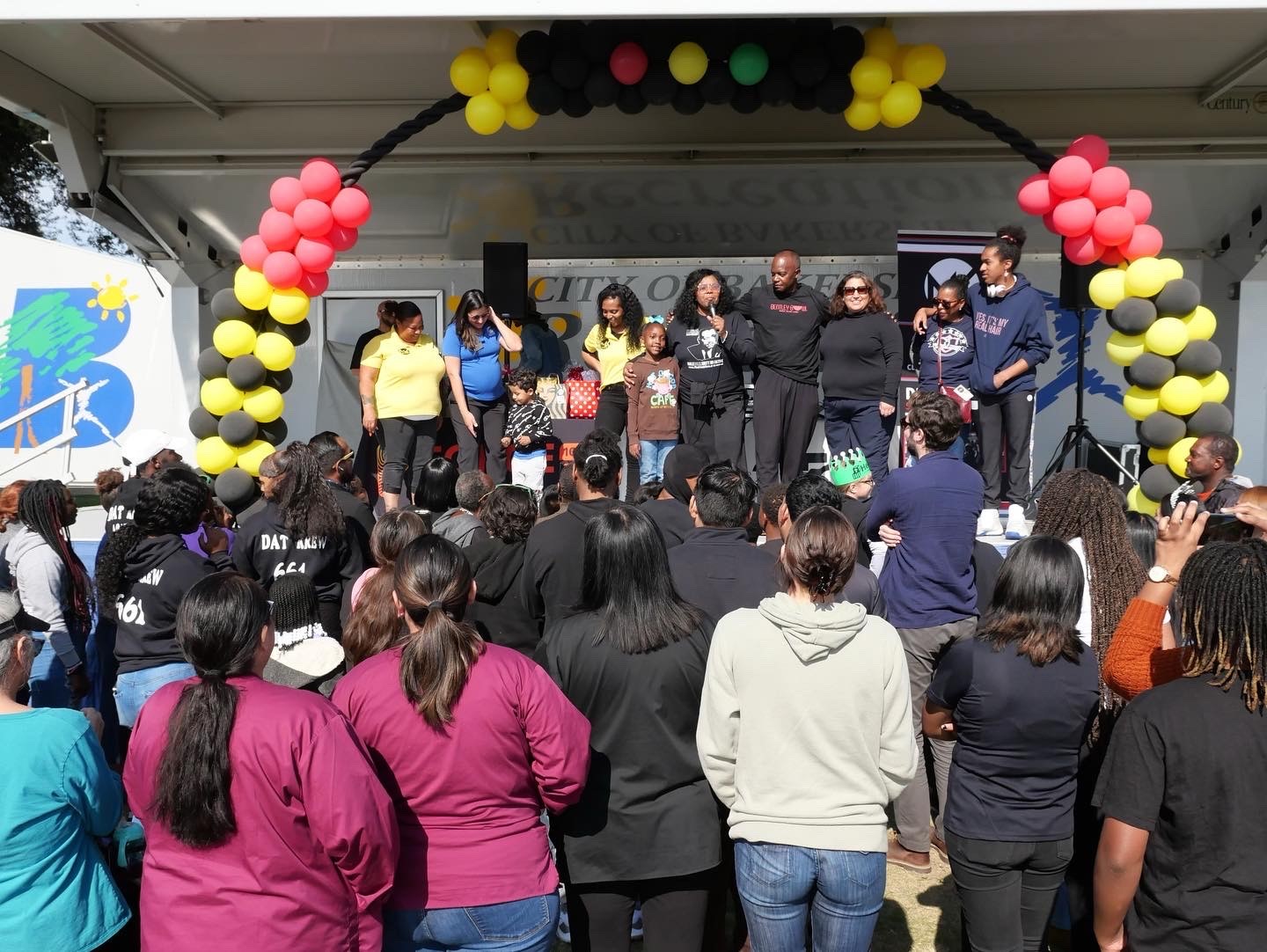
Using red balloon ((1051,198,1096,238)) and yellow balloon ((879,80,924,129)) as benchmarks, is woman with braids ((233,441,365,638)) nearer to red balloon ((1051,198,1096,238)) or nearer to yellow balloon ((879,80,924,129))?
yellow balloon ((879,80,924,129))

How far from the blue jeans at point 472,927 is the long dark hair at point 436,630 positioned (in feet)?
1.43

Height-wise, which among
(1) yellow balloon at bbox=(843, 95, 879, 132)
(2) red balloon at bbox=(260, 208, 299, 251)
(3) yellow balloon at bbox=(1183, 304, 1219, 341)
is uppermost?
(1) yellow balloon at bbox=(843, 95, 879, 132)

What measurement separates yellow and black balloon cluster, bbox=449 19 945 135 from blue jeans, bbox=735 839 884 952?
5.16 meters

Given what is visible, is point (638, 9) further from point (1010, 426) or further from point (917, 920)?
point (917, 920)

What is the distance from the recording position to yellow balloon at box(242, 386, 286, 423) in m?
6.61

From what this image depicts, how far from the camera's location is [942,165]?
788 cm

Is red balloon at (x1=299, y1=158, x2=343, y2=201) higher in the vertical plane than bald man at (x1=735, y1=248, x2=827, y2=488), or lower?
higher

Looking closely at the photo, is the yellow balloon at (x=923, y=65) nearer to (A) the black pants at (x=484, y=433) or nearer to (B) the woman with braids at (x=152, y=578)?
(A) the black pants at (x=484, y=433)

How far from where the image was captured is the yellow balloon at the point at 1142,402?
6.50 m

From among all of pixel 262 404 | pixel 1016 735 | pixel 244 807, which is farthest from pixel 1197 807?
pixel 262 404

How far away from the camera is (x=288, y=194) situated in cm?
643

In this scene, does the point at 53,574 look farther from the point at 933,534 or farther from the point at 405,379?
the point at 933,534

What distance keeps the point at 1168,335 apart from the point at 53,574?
6.28 metres

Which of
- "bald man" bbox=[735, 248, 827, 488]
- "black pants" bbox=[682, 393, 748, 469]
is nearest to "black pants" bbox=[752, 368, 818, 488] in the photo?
"bald man" bbox=[735, 248, 827, 488]
